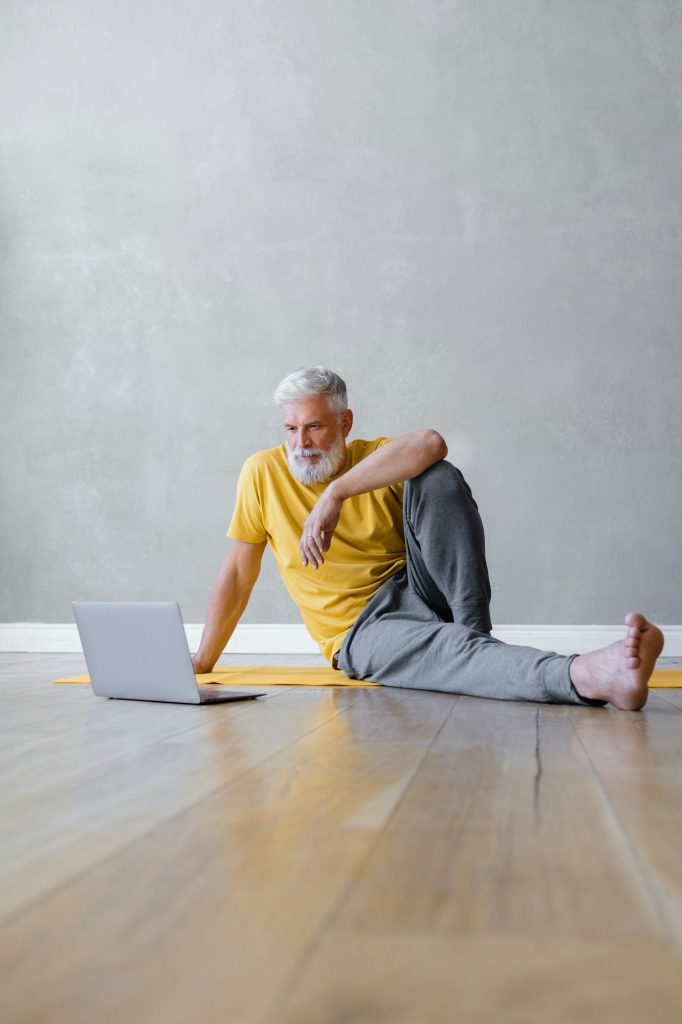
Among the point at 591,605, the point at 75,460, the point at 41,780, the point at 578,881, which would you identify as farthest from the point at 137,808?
the point at 75,460

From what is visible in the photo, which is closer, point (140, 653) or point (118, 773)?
point (118, 773)

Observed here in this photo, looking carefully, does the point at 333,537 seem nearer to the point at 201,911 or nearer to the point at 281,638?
the point at 281,638

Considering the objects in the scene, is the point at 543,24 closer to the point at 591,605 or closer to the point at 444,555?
the point at 591,605

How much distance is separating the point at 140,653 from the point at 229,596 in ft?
1.81

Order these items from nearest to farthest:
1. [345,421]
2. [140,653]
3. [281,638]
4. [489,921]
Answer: [489,921]
[140,653]
[345,421]
[281,638]

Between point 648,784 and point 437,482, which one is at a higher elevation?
point 437,482

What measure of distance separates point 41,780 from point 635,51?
12.1 feet

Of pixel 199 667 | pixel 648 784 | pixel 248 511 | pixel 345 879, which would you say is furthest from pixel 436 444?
pixel 345 879

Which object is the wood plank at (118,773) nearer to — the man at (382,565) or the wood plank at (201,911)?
the wood plank at (201,911)

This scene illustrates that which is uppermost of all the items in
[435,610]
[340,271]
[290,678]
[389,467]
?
[340,271]

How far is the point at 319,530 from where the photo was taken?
2.23m

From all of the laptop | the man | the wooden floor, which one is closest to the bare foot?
the man

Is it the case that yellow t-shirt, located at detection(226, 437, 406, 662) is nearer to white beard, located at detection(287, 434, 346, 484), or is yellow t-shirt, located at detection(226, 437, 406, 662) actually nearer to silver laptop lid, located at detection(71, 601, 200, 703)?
white beard, located at detection(287, 434, 346, 484)

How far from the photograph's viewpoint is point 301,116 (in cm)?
413
